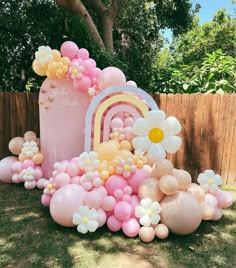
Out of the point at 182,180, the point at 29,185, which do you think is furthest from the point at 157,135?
the point at 29,185

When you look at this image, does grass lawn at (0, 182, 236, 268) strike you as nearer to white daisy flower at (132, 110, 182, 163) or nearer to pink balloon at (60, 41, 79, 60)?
white daisy flower at (132, 110, 182, 163)

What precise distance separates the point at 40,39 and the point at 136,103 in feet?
19.4

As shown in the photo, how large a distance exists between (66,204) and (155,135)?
1380mm

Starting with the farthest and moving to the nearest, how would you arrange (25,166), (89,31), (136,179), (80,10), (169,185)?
(89,31), (80,10), (25,166), (136,179), (169,185)

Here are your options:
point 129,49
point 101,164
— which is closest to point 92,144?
point 101,164

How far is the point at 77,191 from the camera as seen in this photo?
3.45 m

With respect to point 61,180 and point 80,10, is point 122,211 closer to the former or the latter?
point 61,180

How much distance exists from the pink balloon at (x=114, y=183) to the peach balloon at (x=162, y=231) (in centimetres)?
62

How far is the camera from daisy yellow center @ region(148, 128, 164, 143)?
12.5 ft

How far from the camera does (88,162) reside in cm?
371

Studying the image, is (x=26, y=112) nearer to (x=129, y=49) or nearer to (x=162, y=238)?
(x=162, y=238)

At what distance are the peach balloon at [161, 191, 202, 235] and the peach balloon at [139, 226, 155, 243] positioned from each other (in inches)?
6.9

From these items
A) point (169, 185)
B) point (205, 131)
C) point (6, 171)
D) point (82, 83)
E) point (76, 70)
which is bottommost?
point (6, 171)

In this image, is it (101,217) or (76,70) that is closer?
(101,217)
